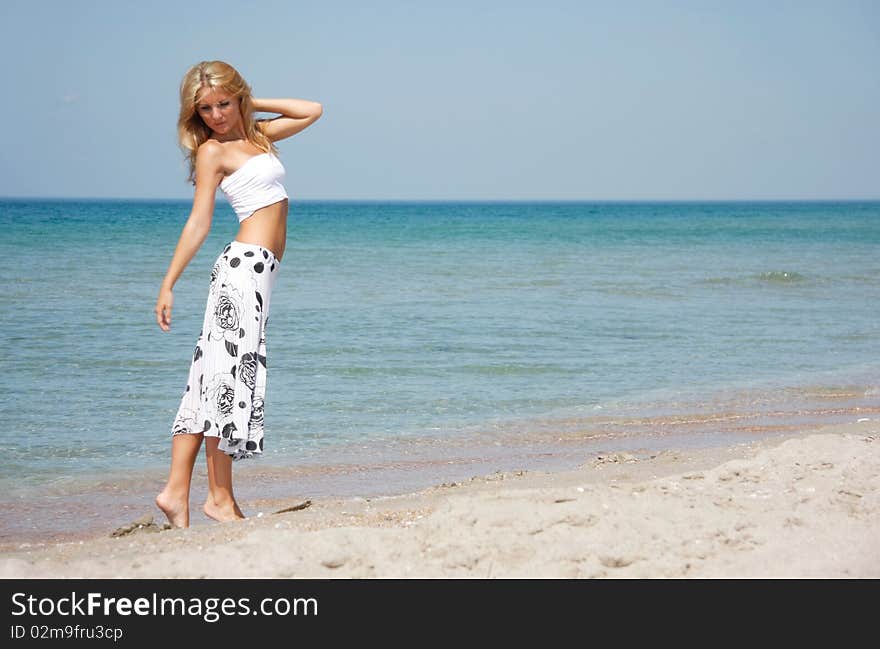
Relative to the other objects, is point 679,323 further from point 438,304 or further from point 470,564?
point 470,564

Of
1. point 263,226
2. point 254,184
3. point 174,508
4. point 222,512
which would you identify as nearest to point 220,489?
point 222,512

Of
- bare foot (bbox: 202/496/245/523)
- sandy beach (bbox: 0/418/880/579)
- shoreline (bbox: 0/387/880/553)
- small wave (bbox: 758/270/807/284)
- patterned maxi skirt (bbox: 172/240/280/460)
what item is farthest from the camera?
small wave (bbox: 758/270/807/284)

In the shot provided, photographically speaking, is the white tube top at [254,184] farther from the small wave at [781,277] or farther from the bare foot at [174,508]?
the small wave at [781,277]

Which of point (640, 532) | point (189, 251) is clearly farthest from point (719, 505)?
point (189, 251)

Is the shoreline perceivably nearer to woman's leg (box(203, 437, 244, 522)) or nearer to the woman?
woman's leg (box(203, 437, 244, 522))

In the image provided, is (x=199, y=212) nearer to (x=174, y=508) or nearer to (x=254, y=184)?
(x=254, y=184)

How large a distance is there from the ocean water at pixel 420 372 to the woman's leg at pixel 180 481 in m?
0.93

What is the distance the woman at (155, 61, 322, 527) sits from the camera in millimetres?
4254

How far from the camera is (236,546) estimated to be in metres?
3.65

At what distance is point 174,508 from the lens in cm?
448

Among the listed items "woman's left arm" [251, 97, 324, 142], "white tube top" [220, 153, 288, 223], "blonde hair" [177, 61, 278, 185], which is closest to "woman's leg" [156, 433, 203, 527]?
"white tube top" [220, 153, 288, 223]

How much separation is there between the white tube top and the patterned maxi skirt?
0.57 ft

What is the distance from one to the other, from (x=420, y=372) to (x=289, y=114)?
14.9 feet
